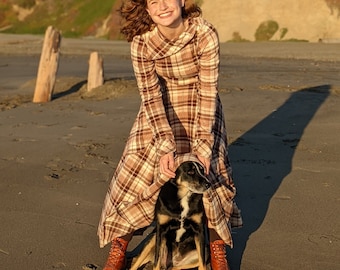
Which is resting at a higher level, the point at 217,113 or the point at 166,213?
the point at 217,113

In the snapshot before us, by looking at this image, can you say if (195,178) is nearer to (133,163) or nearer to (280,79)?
(133,163)

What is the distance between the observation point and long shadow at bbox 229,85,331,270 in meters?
5.34

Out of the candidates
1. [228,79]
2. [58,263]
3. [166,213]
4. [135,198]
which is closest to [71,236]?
→ [58,263]

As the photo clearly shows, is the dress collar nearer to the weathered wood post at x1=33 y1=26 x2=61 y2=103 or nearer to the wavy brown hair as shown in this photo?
the wavy brown hair

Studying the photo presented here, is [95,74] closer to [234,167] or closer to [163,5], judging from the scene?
[234,167]

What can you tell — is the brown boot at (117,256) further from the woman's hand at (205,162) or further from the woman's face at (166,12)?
the woman's face at (166,12)

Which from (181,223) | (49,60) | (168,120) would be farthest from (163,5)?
(49,60)

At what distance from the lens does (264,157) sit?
7.18 meters

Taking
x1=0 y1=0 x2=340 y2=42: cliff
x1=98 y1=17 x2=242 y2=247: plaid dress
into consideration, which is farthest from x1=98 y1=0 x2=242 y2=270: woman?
x1=0 y1=0 x2=340 y2=42: cliff

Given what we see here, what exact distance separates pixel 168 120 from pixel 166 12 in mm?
746

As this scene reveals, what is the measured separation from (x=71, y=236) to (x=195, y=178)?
1609mm

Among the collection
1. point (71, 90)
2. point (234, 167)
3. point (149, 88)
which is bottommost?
point (234, 167)

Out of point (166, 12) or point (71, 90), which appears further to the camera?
point (71, 90)

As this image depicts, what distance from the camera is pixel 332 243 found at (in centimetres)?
481
